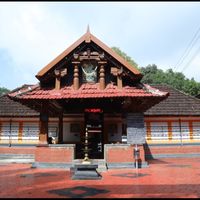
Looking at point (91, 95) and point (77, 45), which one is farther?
point (77, 45)

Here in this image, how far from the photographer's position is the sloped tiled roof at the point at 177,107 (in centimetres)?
2138

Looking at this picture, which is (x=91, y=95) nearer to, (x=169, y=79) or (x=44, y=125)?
(x=44, y=125)

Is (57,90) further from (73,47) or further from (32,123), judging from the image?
(32,123)

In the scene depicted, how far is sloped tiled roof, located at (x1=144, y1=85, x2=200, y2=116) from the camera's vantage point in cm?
2138

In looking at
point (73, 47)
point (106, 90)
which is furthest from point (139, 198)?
point (73, 47)

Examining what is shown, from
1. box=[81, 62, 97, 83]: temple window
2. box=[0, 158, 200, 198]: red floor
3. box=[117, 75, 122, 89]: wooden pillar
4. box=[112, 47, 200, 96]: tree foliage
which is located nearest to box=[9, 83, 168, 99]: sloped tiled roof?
box=[117, 75, 122, 89]: wooden pillar

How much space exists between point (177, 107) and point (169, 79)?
27554 mm

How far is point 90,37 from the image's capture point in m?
14.8

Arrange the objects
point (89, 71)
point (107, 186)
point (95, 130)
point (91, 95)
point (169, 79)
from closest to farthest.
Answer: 1. point (107, 186)
2. point (91, 95)
3. point (89, 71)
4. point (95, 130)
5. point (169, 79)

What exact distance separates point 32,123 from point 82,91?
8.47 meters

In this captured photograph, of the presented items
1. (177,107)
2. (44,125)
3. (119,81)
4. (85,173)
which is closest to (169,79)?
(177,107)

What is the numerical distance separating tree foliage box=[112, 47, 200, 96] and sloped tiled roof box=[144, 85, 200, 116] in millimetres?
16751

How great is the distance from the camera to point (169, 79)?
4866cm

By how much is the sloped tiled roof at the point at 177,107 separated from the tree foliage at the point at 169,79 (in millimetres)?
16751
